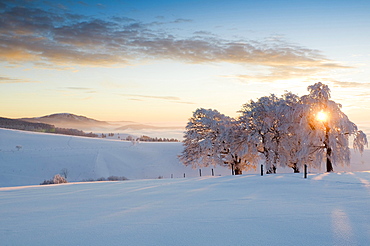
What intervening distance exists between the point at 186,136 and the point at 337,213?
25.5m

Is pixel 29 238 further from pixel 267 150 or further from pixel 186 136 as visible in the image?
pixel 186 136

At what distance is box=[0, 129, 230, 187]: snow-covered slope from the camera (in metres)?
38.7

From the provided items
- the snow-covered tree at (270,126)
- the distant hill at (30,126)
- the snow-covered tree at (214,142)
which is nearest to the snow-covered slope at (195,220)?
the snow-covered tree at (270,126)

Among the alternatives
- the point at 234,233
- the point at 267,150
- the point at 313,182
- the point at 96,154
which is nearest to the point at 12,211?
the point at 234,233

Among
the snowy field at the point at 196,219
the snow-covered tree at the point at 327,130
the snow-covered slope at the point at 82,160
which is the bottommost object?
the snow-covered slope at the point at 82,160

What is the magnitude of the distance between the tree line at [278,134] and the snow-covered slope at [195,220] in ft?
51.0

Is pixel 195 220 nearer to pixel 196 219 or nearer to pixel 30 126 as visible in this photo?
pixel 196 219

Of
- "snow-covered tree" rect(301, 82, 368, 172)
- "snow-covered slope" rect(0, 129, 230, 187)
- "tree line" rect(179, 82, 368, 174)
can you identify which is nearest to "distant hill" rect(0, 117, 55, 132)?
"snow-covered slope" rect(0, 129, 230, 187)

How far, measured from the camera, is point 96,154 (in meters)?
47.8

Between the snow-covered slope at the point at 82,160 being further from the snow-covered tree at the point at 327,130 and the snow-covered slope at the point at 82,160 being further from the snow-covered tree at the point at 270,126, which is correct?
the snow-covered tree at the point at 270,126

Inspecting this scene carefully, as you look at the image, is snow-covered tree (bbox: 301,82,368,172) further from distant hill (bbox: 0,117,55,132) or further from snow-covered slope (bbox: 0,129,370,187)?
distant hill (bbox: 0,117,55,132)

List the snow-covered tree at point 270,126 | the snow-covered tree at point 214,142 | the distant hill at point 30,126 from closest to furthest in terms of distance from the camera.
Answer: the snow-covered tree at point 270,126, the snow-covered tree at point 214,142, the distant hill at point 30,126

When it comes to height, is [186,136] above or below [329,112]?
below

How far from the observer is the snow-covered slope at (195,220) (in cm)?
554
